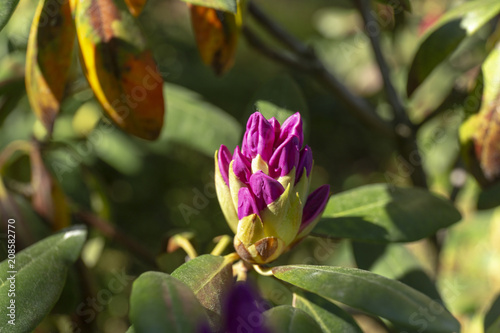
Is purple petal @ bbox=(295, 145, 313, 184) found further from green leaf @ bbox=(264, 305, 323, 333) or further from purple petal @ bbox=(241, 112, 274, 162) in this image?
green leaf @ bbox=(264, 305, 323, 333)

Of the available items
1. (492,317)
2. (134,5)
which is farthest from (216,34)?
(492,317)

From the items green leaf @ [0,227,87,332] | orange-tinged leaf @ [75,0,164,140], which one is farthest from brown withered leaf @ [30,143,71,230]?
orange-tinged leaf @ [75,0,164,140]

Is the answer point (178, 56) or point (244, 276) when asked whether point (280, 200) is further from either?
point (178, 56)

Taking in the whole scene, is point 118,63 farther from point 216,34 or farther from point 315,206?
point 315,206

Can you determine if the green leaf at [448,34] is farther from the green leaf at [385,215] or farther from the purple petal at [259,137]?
the purple petal at [259,137]

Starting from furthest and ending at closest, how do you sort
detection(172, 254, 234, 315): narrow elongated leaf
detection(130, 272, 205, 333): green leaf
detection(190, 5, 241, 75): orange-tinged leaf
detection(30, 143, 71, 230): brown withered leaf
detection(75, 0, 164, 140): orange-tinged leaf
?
detection(30, 143, 71, 230): brown withered leaf < detection(190, 5, 241, 75): orange-tinged leaf < detection(75, 0, 164, 140): orange-tinged leaf < detection(172, 254, 234, 315): narrow elongated leaf < detection(130, 272, 205, 333): green leaf

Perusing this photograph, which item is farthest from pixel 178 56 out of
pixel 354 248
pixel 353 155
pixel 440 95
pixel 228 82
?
pixel 354 248
